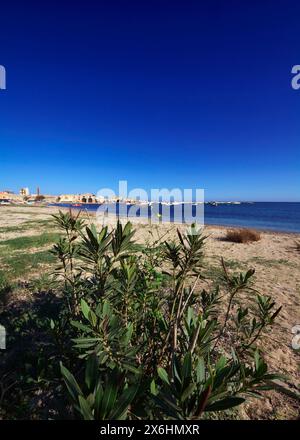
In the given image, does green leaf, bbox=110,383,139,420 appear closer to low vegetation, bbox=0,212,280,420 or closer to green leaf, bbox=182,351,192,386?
low vegetation, bbox=0,212,280,420

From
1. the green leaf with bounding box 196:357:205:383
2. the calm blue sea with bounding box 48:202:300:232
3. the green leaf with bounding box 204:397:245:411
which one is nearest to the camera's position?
the green leaf with bounding box 204:397:245:411

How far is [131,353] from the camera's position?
123 cm

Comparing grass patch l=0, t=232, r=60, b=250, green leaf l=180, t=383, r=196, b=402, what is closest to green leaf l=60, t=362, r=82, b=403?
green leaf l=180, t=383, r=196, b=402

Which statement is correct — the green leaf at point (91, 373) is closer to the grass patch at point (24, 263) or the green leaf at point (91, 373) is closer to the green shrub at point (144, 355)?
the green shrub at point (144, 355)

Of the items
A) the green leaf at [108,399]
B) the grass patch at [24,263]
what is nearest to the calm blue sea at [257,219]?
the green leaf at [108,399]

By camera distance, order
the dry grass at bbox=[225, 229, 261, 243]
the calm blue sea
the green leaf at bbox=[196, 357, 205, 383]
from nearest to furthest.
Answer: the green leaf at bbox=[196, 357, 205, 383], the dry grass at bbox=[225, 229, 261, 243], the calm blue sea

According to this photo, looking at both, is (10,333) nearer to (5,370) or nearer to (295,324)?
(5,370)

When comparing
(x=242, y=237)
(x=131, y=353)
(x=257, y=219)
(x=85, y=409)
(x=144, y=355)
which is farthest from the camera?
(x=257, y=219)

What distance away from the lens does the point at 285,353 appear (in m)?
2.92

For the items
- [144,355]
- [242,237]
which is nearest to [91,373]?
[144,355]

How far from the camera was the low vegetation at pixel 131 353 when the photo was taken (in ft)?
2.90

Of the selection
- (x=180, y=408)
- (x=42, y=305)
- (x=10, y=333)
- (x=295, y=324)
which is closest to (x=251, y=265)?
(x=295, y=324)

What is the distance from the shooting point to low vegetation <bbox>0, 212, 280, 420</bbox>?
2.90ft

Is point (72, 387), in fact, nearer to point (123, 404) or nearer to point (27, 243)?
point (123, 404)
